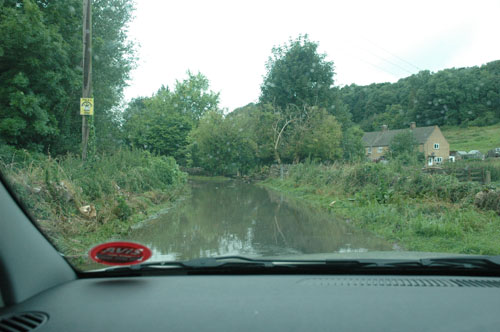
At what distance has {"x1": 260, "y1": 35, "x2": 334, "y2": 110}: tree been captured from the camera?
136ft

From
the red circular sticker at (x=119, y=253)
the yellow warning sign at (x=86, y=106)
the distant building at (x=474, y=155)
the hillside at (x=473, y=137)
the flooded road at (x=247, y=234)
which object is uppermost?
the yellow warning sign at (x=86, y=106)

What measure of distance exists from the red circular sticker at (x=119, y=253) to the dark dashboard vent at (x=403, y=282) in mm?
1118

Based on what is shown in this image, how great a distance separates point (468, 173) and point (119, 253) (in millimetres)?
14686

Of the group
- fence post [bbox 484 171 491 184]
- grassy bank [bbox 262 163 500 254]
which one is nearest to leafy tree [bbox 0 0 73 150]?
grassy bank [bbox 262 163 500 254]

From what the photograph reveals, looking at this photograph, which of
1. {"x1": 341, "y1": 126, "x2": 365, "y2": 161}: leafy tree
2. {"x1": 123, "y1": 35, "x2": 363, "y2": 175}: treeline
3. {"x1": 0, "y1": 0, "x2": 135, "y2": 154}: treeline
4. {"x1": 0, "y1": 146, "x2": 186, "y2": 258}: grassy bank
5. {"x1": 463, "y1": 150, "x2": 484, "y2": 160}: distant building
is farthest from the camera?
{"x1": 341, "y1": 126, "x2": 365, "y2": 161}: leafy tree

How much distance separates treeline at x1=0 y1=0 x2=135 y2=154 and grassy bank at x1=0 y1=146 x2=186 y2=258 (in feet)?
9.50

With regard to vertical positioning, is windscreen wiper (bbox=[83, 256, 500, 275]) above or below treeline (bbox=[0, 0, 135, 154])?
below

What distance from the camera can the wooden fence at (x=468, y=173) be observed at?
13442mm

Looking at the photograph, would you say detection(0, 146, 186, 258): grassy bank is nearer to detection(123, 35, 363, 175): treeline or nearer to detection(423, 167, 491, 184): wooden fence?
detection(423, 167, 491, 184): wooden fence

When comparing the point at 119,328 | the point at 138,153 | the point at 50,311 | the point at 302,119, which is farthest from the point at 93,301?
the point at 302,119

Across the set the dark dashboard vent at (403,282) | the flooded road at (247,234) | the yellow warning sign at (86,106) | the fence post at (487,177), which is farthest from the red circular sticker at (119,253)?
the fence post at (487,177)

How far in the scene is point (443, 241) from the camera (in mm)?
7371

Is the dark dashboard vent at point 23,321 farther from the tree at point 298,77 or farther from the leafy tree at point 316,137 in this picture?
the tree at point 298,77

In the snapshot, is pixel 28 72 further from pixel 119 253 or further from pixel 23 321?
pixel 23 321
